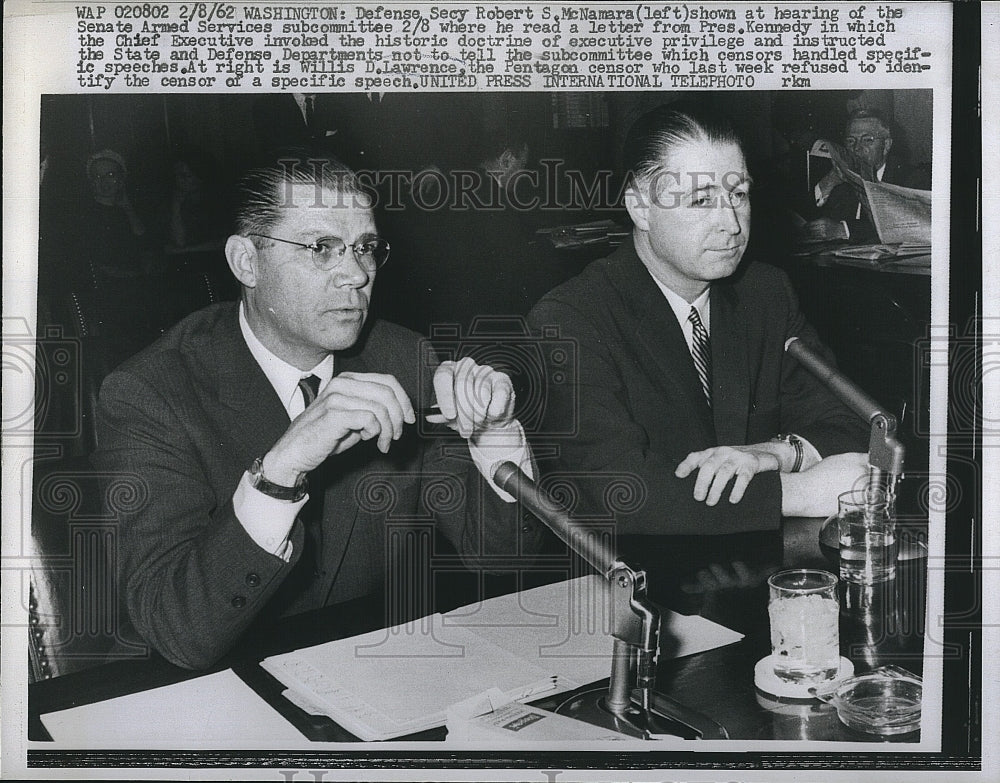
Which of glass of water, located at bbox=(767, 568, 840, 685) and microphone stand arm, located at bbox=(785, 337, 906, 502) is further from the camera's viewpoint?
microphone stand arm, located at bbox=(785, 337, 906, 502)

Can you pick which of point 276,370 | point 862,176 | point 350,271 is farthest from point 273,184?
point 862,176

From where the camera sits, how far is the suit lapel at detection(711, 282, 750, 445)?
1509 mm

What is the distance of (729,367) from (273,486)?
682 mm

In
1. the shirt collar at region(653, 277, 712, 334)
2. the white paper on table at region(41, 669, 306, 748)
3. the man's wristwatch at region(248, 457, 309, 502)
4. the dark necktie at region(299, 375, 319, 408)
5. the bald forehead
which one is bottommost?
the white paper on table at region(41, 669, 306, 748)

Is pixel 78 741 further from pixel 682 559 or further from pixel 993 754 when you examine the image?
pixel 993 754

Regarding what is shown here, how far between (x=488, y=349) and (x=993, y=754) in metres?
0.95

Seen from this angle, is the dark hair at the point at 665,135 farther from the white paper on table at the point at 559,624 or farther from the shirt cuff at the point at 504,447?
the white paper on table at the point at 559,624

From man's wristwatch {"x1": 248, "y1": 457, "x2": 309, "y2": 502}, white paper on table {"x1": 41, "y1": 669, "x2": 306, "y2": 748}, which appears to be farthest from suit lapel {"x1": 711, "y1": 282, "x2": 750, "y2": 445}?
white paper on table {"x1": 41, "y1": 669, "x2": 306, "y2": 748}

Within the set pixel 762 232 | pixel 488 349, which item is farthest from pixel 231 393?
pixel 762 232

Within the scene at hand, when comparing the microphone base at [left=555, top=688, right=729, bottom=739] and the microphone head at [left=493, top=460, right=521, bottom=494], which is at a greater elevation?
the microphone head at [left=493, top=460, right=521, bottom=494]

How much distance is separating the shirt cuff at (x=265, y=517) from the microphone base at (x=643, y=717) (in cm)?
45

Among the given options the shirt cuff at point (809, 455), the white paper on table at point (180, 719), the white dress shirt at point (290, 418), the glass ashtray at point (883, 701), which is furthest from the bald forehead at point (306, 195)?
the glass ashtray at point (883, 701)

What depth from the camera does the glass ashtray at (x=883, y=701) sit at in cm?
145

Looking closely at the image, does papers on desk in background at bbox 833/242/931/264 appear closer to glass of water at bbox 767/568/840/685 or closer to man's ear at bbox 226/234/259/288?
glass of water at bbox 767/568/840/685
